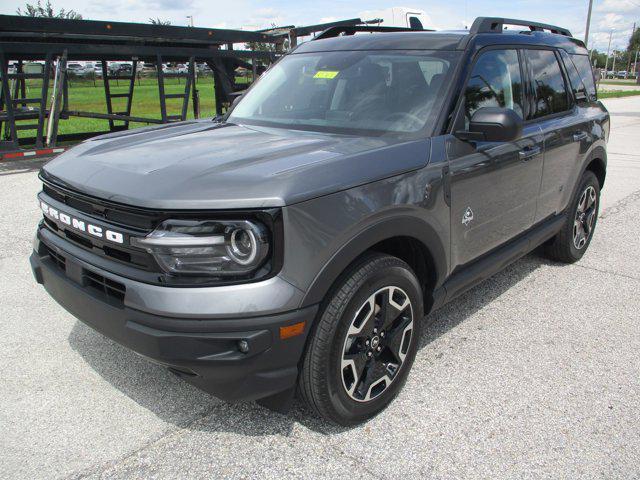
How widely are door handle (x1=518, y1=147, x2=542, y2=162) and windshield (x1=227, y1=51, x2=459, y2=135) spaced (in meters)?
0.82

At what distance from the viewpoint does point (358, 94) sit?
3.35 m

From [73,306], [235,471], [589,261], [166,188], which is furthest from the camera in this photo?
[589,261]

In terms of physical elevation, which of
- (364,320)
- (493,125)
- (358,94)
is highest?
(358,94)

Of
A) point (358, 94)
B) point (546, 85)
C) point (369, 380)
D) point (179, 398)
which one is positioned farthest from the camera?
point (546, 85)

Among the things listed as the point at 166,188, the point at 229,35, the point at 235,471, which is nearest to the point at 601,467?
the point at 235,471

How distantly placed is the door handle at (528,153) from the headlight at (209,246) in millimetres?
2152

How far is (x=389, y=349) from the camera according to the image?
282 cm

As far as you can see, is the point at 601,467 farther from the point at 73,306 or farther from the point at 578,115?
the point at 578,115

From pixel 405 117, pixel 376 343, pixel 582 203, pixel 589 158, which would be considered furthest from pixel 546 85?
pixel 376 343

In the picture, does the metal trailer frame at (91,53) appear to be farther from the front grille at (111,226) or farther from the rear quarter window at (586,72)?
the front grille at (111,226)

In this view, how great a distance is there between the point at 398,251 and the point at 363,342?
572mm

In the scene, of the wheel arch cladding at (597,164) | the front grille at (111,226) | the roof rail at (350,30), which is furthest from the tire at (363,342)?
the wheel arch cladding at (597,164)

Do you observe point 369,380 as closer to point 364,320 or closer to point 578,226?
point 364,320

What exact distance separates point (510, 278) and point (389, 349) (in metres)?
2.23
